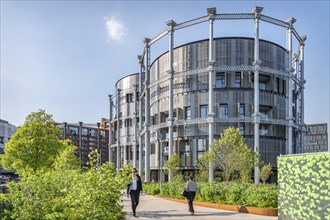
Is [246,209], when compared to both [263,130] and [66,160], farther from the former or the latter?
[263,130]

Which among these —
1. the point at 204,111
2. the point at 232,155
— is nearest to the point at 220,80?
the point at 204,111

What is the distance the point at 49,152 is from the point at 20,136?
2.47 m

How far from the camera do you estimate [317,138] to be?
472ft

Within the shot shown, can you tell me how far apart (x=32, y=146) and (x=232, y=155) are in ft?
48.7

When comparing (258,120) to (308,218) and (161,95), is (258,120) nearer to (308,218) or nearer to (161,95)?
(161,95)

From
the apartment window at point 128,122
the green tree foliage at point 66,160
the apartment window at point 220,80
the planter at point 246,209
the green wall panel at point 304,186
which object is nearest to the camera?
the green wall panel at point 304,186

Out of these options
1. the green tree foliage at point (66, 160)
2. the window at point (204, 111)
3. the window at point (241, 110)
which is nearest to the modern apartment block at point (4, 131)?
the green tree foliage at point (66, 160)

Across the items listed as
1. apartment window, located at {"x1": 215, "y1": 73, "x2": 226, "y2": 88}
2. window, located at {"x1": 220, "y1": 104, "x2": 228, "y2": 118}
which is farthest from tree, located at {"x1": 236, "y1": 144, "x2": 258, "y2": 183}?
apartment window, located at {"x1": 215, "y1": 73, "x2": 226, "y2": 88}

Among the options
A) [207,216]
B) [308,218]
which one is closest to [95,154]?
[207,216]

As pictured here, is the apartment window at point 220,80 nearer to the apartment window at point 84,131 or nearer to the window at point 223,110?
the window at point 223,110

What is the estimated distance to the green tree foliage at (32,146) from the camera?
90.9 feet

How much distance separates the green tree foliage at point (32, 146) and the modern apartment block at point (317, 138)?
129 m

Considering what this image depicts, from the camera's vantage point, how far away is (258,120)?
3938cm

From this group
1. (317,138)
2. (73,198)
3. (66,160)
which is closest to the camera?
(73,198)
